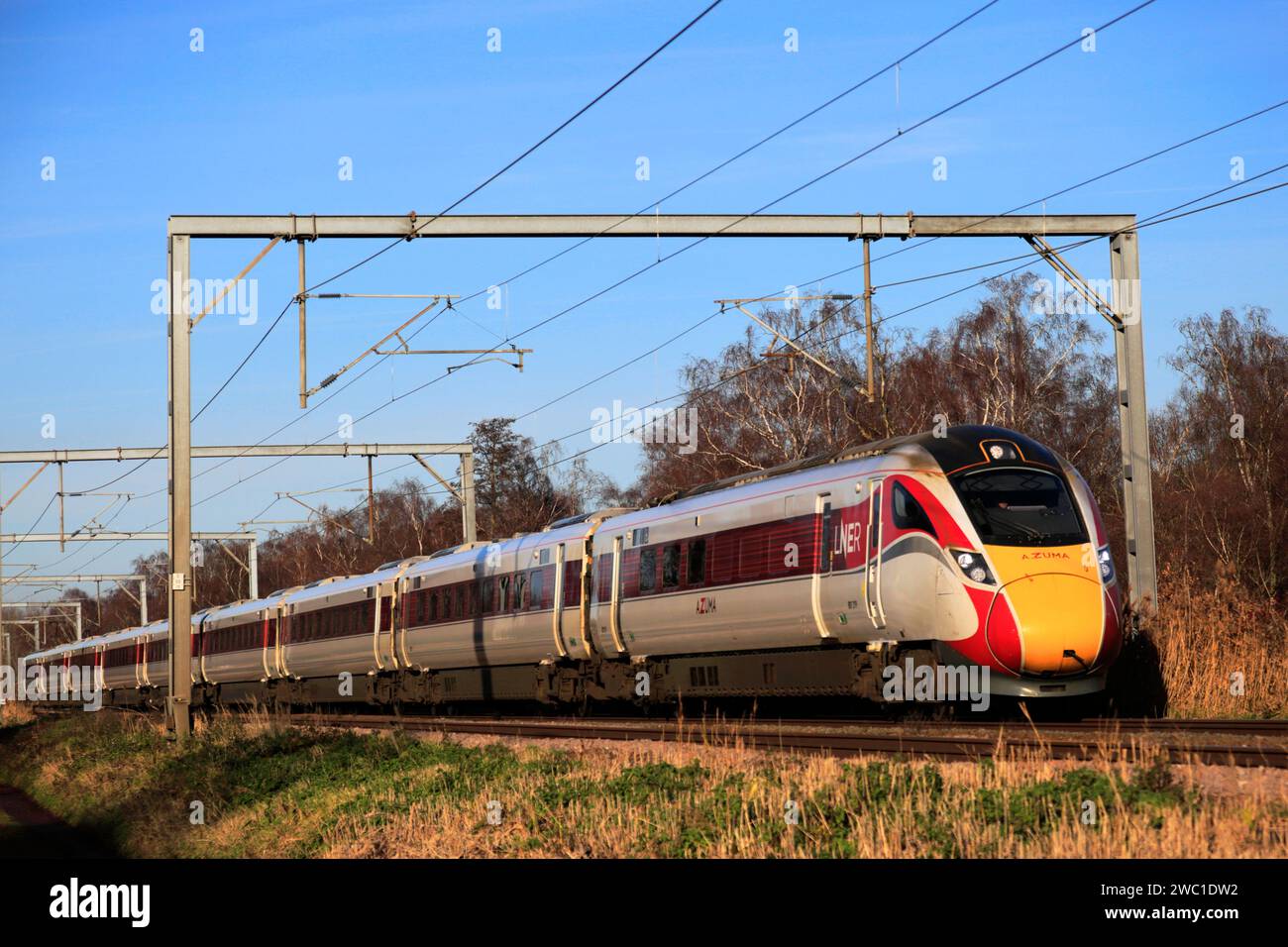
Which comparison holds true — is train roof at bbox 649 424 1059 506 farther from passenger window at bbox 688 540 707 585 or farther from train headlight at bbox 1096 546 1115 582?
passenger window at bbox 688 540 707 585

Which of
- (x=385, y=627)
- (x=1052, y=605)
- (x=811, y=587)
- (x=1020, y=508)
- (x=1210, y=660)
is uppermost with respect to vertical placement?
(x=1020, y=508)

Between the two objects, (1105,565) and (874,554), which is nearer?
(1105,565)

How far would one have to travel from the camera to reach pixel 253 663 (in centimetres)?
4278

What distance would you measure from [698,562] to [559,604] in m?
5.10

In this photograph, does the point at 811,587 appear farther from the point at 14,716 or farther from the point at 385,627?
the point at 14,716

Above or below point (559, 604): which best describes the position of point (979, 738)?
below

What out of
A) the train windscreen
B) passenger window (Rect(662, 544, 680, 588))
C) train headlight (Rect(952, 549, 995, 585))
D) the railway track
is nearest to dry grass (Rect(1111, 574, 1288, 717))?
the railway track

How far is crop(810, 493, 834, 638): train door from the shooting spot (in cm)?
1850

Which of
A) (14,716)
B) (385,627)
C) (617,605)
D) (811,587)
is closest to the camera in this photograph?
(811,587)

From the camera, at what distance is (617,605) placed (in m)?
23.8

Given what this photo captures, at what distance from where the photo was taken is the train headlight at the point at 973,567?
54.5ft

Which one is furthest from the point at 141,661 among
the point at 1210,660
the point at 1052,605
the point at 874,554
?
the point at 1052,605
